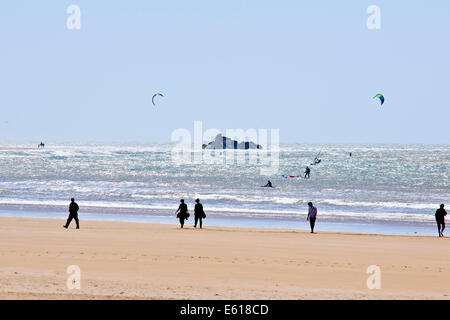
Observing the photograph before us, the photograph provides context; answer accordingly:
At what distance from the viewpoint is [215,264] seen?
43.2ft

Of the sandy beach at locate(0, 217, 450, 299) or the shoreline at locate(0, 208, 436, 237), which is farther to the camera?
the shoreline at locate(0, 208, 436, 237)

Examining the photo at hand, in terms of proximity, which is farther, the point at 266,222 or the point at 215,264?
the point at 266,222

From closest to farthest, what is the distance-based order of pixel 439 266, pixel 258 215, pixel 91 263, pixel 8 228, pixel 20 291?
pixel 20 291 → pixel 91 263 → pixel 439 266 → pixel 8 228 → pixel 258 215

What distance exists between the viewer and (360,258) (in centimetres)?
1466

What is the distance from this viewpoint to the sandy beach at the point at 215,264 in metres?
10.1

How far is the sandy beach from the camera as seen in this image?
10.1 m

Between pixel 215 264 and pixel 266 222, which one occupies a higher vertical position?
pixel 215 264

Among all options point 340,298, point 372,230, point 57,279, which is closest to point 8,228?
point 57,279

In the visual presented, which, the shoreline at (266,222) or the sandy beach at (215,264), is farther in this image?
the shoreline at (266,222)
